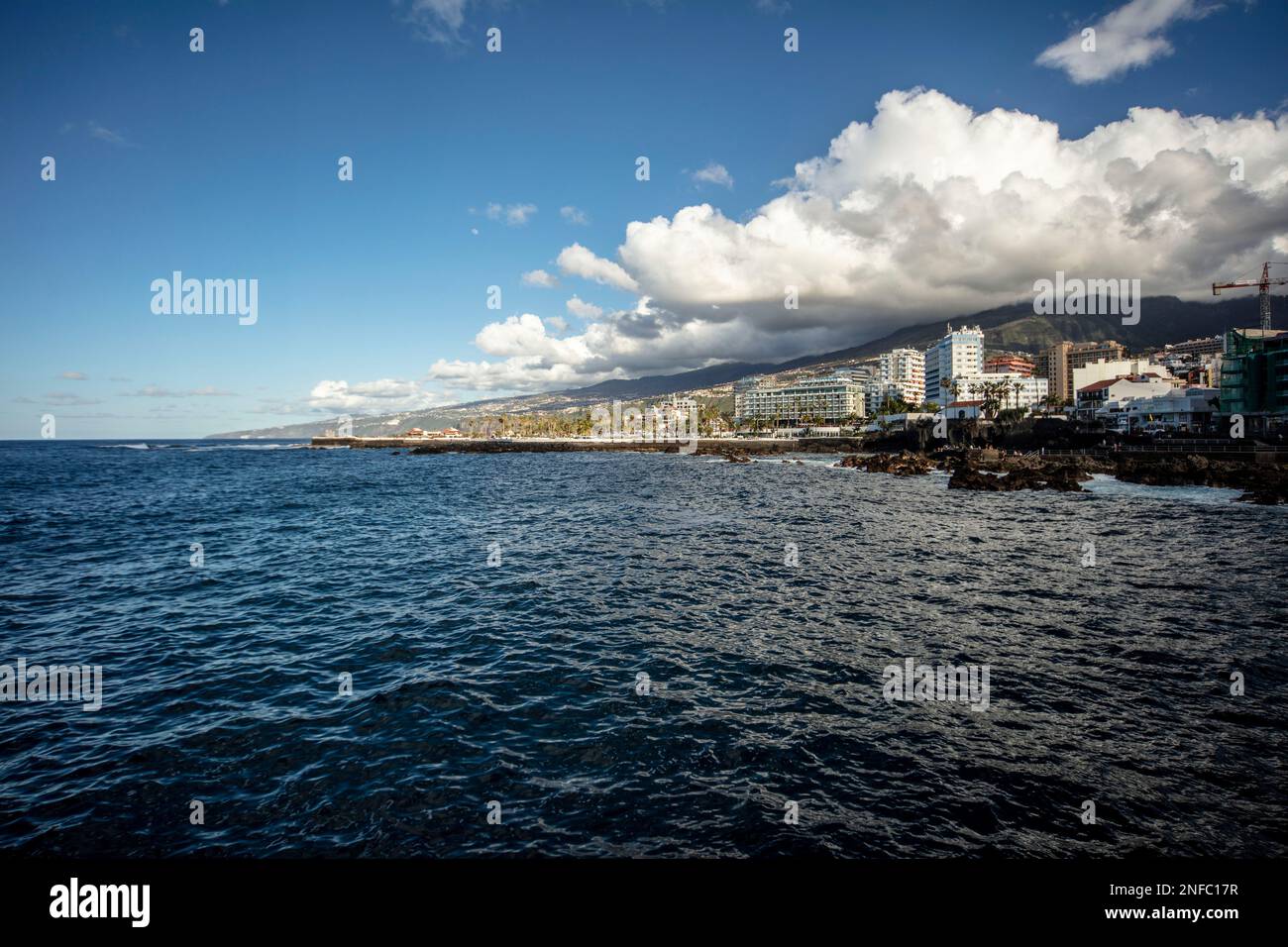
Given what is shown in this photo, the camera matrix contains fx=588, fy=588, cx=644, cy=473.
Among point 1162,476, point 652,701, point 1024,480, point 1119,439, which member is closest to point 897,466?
point 1024,480

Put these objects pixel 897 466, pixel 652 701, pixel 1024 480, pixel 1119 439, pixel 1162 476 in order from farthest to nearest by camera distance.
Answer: pixel 1119 439, pixel 897 466, pixel 1162 476, pixel 1024 480, pixel 652 701

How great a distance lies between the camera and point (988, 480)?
62188 mm

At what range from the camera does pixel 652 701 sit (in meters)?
14.1

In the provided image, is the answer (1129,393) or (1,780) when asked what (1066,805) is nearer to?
(1,780)

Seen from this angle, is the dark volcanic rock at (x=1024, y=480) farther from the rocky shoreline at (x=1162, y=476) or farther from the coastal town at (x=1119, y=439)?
the coastal town at (x=1119, y=439)

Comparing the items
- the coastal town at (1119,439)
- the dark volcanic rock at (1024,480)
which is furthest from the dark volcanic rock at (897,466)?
the dark volcanic rock at (1024,480)

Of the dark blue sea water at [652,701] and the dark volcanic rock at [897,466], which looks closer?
the dark blue sea water at [652,701]

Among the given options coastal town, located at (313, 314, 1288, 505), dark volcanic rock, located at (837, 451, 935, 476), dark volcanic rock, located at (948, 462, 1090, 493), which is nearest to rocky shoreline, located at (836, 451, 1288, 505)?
dark volcanic rock, located at (948, 462, 1090, 493)

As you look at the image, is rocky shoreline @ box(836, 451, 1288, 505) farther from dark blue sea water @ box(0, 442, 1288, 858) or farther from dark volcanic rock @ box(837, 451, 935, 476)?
dark blue sea water @ box(0, 442, 1288, 858)

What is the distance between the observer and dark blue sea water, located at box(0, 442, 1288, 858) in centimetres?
964

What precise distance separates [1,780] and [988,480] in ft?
232

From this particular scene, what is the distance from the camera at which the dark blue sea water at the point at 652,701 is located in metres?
9.64

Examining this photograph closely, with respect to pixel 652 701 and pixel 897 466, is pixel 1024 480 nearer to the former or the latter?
pixel 897 466
